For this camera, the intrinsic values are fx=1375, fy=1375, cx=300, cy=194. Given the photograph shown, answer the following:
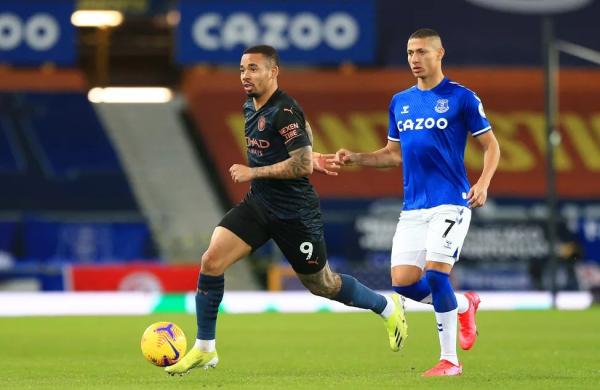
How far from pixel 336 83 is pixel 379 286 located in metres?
7.10

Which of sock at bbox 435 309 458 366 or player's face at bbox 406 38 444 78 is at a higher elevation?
player's face at bbox 406 38 444 78

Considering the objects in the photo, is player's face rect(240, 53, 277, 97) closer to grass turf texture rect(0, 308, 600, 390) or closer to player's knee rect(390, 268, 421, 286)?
player's knee rect(390, 268, 421, 286)

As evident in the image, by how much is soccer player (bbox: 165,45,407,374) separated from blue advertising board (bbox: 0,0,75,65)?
1887cm

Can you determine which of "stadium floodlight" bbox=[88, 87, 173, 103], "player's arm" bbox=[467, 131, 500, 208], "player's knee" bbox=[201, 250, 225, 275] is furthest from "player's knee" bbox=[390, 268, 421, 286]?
"stadium floodlight" bbox=[88, 87, 173, 103]

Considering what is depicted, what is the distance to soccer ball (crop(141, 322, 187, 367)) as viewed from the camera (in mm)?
9891

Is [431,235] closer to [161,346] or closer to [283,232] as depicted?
[283,232]

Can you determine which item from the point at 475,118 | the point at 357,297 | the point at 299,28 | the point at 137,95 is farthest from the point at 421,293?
the point at 137,95

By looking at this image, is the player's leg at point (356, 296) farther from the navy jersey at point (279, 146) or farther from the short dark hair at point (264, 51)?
the short dark hair at point (264, 51)

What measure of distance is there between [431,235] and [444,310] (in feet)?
1.75

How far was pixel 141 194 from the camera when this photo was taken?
2930cm

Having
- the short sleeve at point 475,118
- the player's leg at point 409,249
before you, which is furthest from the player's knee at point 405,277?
the short sleeve at point 475,118

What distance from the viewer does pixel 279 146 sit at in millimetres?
9750

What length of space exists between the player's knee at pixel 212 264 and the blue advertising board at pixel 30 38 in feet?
62.8

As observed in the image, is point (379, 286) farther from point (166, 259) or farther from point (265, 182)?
point (265, 182)
